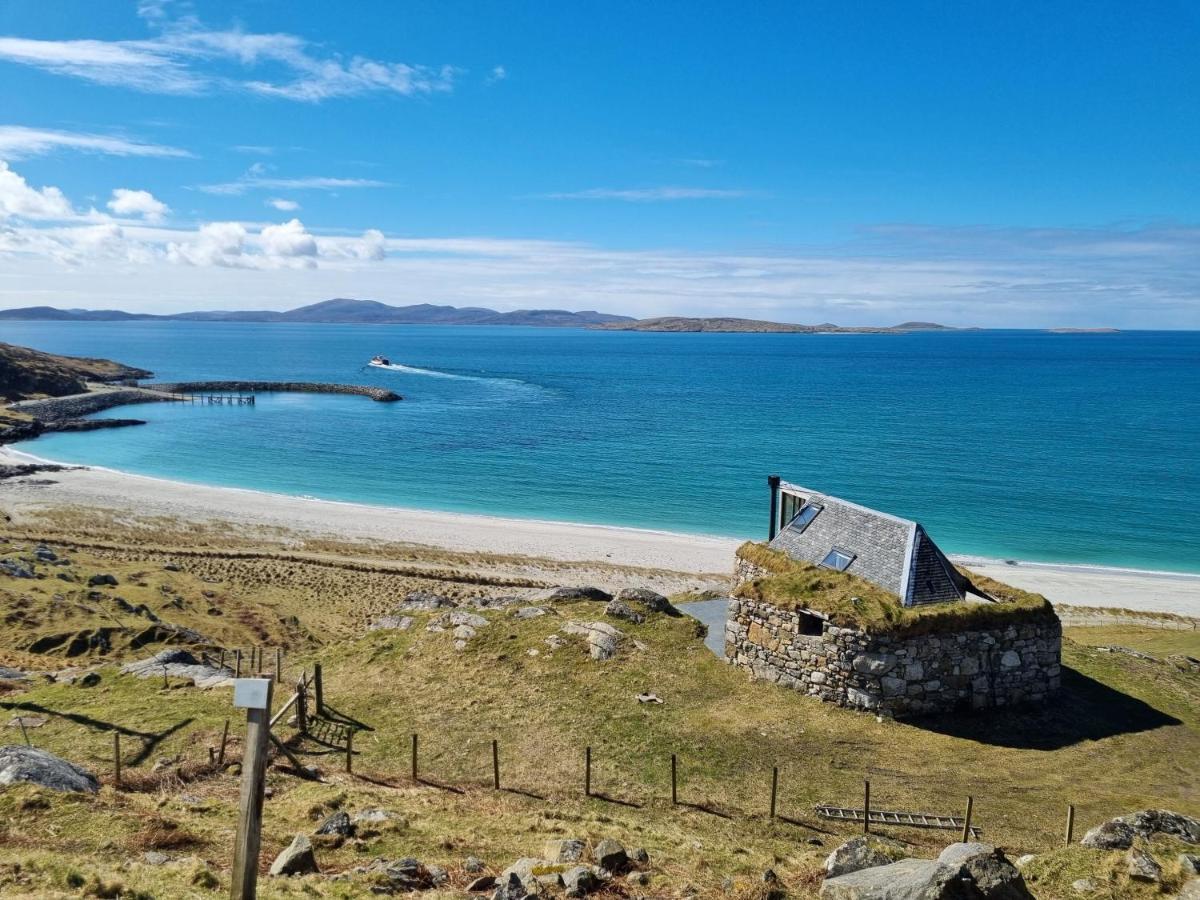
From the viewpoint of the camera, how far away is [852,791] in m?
16.5

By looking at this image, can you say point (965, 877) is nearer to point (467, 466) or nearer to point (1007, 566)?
point (1007, 566)

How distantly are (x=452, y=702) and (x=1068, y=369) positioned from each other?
215955 millimetres

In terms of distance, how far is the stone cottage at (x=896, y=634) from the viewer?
19500 mm

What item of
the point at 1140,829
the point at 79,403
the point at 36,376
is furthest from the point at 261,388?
the point at 1140,829

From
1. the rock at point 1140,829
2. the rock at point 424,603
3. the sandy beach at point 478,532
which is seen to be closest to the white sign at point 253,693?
the rock at point 1140,829

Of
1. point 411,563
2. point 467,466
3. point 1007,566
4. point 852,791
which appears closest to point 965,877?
point 852,791

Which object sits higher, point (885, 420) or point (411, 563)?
point (885, 420)

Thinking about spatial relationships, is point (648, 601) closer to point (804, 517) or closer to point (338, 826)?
point (804, 517)

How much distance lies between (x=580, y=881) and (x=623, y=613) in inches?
564

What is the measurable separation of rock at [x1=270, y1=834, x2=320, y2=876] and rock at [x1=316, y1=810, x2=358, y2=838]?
1326mm

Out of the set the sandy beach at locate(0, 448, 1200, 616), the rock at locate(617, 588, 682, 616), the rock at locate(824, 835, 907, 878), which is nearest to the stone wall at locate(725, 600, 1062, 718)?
the rock at locate(617, 588, 682, 616)

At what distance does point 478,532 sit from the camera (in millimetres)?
51219

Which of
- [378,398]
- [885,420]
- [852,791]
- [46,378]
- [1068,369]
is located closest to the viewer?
[852,791]

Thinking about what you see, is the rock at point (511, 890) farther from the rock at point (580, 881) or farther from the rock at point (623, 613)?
the rock at point (623, 613)
